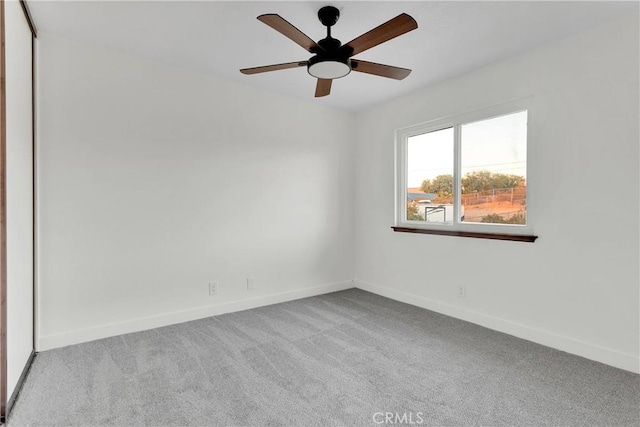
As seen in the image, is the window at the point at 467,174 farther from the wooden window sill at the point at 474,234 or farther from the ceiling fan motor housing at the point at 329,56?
the ceiling fan motor housing at the point at 329,56

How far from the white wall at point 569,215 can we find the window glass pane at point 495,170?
0.15m

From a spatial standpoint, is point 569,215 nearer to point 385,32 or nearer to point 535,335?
point 535,335

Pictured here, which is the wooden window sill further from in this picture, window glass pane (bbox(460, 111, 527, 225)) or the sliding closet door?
the sliding closet door

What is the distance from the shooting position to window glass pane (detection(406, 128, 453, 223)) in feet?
11.7

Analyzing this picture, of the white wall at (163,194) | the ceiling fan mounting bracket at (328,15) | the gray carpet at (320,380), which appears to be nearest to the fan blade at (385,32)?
the ceiling fan mounting bracket at (328,15)

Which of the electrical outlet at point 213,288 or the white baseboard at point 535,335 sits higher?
the electrical outlet at point 213,288

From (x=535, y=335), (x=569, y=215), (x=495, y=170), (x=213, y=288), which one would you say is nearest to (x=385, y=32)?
(x=495, y=170)

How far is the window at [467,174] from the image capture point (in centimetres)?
297

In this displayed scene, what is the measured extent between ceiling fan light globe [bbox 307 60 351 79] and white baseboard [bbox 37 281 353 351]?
2.37m

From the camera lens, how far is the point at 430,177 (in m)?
3.75

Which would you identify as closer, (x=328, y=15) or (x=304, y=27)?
(x=328, y=15)

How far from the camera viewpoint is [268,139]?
376cm

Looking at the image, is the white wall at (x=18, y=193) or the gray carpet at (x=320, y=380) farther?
the white wall at (x=18, y=193)

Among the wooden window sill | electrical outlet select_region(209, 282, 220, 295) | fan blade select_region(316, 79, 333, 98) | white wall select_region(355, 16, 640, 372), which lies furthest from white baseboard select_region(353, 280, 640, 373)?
fan blade select_region(316, 79, 333, 98)
